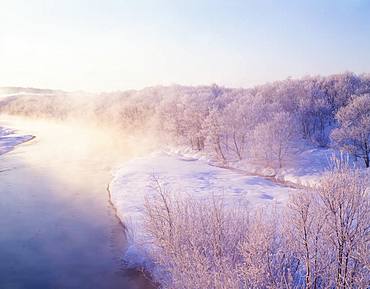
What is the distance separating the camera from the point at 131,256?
48.8 ft

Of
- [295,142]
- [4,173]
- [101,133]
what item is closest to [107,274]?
[4,173]

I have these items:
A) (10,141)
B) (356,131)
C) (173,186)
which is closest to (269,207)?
(173,186)

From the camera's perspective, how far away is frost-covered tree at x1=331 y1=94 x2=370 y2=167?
2858 cm

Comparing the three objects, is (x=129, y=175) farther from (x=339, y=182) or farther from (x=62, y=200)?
(x=339, y=182)

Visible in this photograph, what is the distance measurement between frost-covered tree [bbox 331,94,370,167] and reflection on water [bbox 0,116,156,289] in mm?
19745

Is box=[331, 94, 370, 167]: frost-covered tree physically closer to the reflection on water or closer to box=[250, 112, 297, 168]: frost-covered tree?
box=[250, 112, 297, 168]: frost-covered tree

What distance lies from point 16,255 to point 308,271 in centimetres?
1224

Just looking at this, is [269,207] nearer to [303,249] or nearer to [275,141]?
[303,249]

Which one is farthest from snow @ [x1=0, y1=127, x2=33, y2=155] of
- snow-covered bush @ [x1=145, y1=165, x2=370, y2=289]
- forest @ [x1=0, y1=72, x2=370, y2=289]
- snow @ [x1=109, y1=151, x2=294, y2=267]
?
snow-covered bush @ [x1=145, y1=165, x2=370, y2=289]

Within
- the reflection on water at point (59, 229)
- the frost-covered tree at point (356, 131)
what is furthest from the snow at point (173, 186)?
the frost-covered tree at point (356, 131)

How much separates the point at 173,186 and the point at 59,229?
327 inches

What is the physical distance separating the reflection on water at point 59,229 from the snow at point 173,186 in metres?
0.78

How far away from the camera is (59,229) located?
1805cm

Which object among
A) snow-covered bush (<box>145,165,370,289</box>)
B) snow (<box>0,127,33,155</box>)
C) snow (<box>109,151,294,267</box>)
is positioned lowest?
snow (<box>109,151,294,267</box>)
